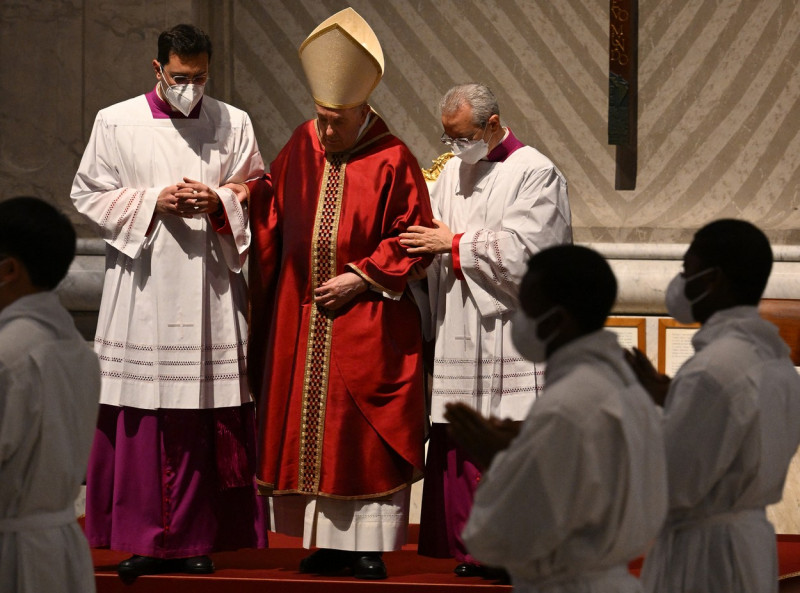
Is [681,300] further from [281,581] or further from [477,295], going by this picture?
[281,581]

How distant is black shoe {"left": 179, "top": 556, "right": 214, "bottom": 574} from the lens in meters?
5.26

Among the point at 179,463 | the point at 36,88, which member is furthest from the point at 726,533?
the point at 36,88

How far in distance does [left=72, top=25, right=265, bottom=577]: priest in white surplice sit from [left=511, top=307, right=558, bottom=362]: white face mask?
241 centimetres

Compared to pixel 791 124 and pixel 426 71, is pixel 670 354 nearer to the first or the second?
pixel 791 124

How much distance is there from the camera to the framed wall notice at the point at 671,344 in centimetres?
736

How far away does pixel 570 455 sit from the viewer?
2.87 metres

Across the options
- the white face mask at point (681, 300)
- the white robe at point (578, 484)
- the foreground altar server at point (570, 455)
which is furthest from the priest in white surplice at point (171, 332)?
the white robe at point (578, 484)

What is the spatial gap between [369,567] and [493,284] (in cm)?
119

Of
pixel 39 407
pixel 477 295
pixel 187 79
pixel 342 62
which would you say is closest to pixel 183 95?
pixel 187 79

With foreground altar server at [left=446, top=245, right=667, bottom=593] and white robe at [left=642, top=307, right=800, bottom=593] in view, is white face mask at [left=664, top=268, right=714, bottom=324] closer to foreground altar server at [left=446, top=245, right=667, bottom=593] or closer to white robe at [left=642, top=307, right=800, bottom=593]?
white robe at [left=642, top=307, right=800, bottom=593]

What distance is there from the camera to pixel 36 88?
7305 millimetres

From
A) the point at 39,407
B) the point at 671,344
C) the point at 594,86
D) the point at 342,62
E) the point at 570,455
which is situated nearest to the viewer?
the point at 570,455

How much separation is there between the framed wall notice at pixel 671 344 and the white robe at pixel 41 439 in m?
4.49

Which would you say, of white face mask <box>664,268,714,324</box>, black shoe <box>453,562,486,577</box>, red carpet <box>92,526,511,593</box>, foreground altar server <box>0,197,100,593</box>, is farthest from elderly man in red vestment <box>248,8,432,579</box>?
foreground altar server <box>0,197,100,593</box>
